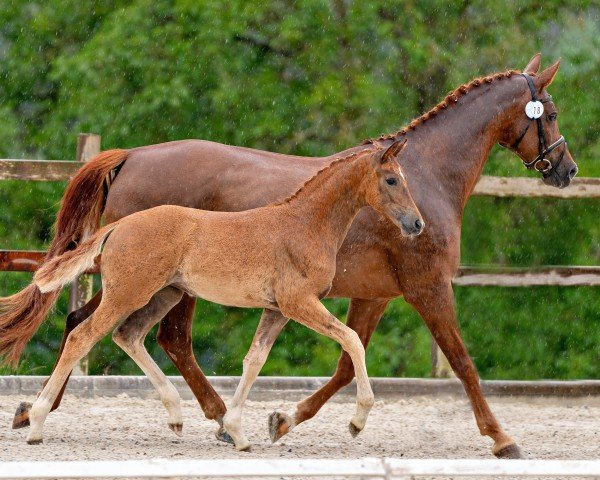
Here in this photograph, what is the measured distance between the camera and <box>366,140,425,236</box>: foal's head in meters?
5.24

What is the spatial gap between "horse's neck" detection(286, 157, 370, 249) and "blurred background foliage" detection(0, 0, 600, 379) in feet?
18.8

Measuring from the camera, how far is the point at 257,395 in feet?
26.5

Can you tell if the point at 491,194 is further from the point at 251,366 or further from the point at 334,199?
the point at 251,366

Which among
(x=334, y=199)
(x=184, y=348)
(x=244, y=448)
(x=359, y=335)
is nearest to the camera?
(x=334, y=199)

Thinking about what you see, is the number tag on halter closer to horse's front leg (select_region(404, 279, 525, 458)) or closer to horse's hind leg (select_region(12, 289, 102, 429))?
horse's front leg (select_region(404, 279, 525, 458))

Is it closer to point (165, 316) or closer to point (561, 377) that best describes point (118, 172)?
point (165, 316)

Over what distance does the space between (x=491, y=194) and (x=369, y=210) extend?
8.64ft

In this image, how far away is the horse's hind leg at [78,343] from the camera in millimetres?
5340

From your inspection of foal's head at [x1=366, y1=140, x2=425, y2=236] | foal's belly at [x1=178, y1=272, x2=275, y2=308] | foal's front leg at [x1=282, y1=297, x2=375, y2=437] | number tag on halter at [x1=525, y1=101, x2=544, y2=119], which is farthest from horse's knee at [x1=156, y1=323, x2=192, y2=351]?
number tag on halter at [x1=525, y1=101, x2=544, y2=119]

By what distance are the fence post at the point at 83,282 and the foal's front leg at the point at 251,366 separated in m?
2.82

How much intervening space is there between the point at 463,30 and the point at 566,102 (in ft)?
4.34

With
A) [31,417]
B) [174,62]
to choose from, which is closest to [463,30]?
[174,62]

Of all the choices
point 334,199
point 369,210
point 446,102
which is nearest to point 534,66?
point 446,102

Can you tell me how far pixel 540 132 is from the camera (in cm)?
633
